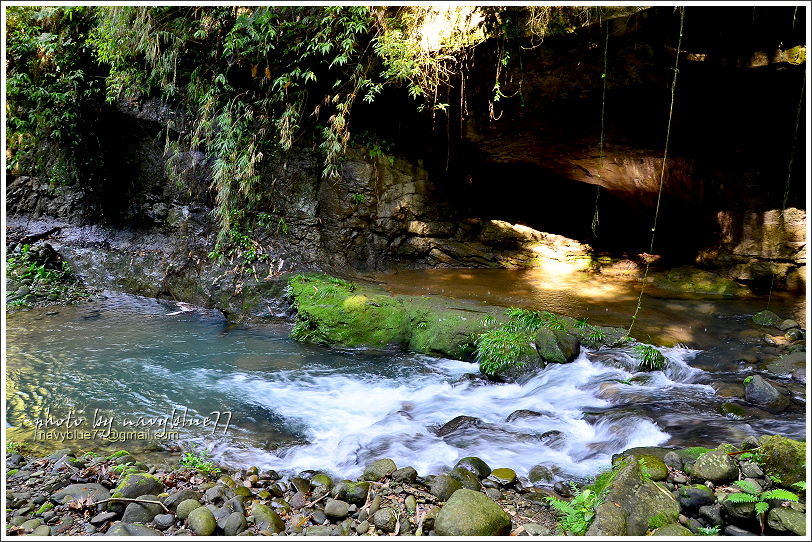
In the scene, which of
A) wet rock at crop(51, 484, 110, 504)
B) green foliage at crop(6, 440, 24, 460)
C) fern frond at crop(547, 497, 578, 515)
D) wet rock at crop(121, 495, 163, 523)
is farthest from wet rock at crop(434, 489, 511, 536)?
green foliage at crop(6, 440, 24, 460)

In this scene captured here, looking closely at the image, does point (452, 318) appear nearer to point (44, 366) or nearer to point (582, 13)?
point (582, 13)

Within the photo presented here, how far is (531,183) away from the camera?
39.6 ft

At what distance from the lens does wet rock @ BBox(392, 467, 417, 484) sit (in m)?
3.84

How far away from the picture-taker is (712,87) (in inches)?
301

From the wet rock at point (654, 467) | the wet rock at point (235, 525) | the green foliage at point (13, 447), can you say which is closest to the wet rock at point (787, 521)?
the wet rock at point (654, 467)

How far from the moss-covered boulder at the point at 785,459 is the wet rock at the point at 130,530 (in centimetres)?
408

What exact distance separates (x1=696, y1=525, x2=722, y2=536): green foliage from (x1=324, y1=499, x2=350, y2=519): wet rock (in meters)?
2.29

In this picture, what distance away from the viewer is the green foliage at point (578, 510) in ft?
10.1

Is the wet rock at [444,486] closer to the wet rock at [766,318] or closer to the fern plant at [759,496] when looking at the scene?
the fern plant at [759,496]

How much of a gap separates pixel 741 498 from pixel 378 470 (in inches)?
98.2

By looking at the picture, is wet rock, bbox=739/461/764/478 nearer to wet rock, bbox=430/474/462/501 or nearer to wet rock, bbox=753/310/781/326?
wet rock, bbox=430/474/462/501

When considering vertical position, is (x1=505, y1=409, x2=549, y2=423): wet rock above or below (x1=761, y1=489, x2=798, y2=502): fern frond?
below

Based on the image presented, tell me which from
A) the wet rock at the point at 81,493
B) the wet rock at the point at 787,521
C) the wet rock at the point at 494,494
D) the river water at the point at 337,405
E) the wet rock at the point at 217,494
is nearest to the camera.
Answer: the wet rock at the point at 787,521

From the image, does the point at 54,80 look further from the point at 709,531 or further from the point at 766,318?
the point at 766,318
